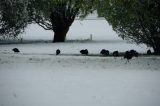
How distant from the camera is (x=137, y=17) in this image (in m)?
20.7

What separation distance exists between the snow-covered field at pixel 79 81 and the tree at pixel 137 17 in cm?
197

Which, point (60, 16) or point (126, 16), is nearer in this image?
point (126, 16)

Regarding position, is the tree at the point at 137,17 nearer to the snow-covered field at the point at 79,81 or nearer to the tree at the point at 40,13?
the tree at the point at 40,13

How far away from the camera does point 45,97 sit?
10.3 metres

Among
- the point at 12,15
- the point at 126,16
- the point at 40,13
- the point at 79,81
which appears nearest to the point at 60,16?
the point at 40,13

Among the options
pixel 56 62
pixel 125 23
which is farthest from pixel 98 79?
pixel 125 23

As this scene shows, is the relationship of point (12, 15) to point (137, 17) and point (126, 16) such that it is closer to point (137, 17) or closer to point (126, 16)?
point (126, 16)

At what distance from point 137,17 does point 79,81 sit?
8.50m

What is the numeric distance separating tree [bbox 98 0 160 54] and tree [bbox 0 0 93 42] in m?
1.87

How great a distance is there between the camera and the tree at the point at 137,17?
65.5 ft

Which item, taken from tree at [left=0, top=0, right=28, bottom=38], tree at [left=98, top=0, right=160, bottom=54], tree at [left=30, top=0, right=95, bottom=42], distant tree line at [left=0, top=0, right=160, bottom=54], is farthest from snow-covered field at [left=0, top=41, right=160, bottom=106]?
tree at [left=30, top=0, right=95, bottom=42]

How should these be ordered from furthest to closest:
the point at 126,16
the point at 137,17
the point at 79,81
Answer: the point at 126,16, the point at 137,17, the point at 79,81

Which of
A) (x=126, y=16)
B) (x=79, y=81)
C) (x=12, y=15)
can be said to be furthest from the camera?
(x=12, y=15)

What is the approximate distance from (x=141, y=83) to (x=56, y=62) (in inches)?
255
